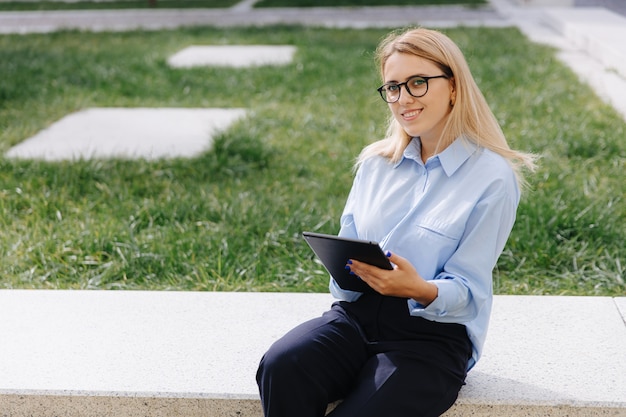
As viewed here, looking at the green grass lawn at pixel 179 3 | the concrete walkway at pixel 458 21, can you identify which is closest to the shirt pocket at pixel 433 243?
the concrete walkway at pixel 458 21

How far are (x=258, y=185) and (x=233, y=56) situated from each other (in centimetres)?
475

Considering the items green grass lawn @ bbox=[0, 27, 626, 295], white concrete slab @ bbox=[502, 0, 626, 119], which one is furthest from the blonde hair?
white concrete slab @ bbox=[502, 0, 626, 119]

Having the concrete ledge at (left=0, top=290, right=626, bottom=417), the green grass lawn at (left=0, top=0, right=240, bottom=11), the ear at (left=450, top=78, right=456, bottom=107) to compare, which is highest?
the ear at (left=450, top=78, right=456, bottom=107)

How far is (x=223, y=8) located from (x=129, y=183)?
12753 mm

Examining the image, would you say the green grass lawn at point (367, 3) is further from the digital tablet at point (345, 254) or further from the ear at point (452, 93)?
the digital tablet at point (345, 254)

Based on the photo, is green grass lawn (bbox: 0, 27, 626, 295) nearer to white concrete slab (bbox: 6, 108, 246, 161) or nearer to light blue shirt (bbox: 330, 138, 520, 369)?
white concrete slab (bbox: 6, 108, 246, 161)

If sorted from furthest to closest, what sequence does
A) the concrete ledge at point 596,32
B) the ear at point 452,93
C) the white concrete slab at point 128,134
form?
1. the concrete ledge at point 596,32
2. the white concrete slab at point 128,134
3. the ear at point 452,93

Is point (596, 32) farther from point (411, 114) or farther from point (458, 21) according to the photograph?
point (411, 114)

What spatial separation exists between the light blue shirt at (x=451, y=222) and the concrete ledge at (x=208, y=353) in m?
0.30

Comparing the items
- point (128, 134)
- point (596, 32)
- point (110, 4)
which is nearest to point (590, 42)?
point (596, 32)

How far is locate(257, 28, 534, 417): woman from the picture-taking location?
234 cm

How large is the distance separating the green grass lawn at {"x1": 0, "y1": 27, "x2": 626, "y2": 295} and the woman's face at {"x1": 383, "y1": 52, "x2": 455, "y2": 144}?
4.51ft

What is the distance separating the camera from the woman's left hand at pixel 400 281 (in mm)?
2295

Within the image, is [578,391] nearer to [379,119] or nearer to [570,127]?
[570,127]
